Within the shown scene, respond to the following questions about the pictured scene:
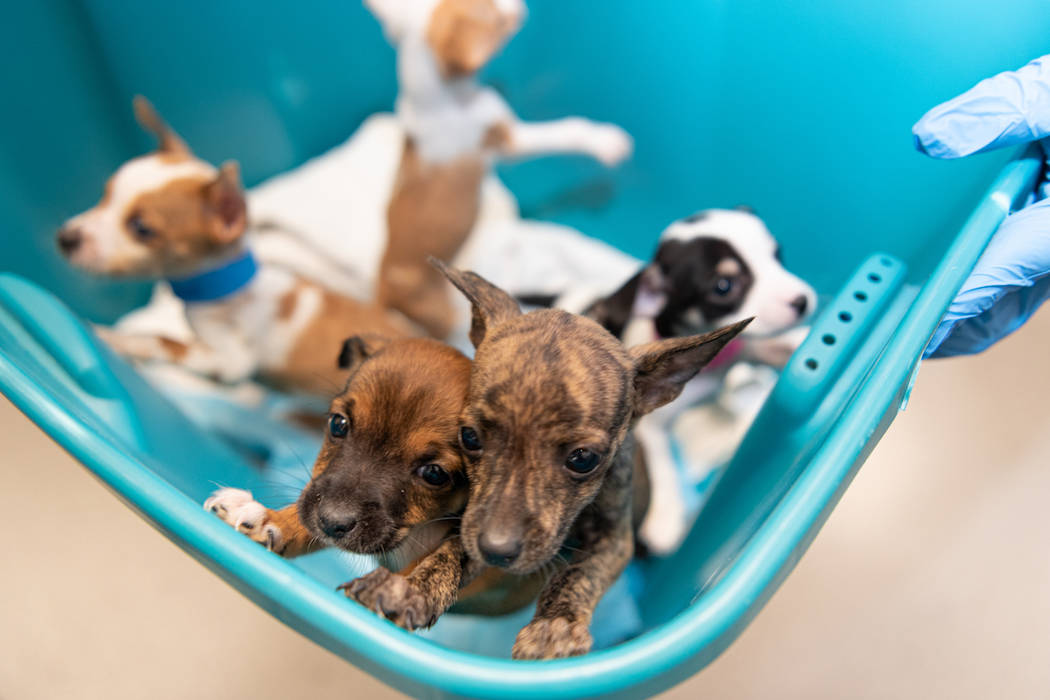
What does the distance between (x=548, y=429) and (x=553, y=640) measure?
0.36 metres

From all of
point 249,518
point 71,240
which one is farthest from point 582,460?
point 71,240

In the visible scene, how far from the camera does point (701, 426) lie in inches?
100

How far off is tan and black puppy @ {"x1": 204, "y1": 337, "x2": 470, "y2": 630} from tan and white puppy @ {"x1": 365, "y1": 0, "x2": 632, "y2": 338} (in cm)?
127

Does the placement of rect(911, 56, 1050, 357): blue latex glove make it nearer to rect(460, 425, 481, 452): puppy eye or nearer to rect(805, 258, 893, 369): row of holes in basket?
rect(805, 258, 893, 369): row of holes in basket

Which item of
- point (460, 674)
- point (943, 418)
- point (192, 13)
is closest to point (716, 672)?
point (943, 418)

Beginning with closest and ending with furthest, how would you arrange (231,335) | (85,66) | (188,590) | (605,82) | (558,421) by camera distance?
1. (558,421)
2. (188,590)
3. (231,335)
4. (85,66)
5. (605,82)

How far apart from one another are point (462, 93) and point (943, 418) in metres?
2.01

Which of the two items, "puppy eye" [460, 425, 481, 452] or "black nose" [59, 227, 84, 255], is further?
"black nose" [59, 227, 84, 255]

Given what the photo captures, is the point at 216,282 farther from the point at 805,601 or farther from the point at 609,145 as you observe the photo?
the point at 805,601

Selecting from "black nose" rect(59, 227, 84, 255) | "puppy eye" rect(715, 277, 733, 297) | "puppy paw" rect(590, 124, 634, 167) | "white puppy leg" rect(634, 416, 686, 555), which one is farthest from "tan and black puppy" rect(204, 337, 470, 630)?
"puppy paw" rect(590, 124, 634, 167)

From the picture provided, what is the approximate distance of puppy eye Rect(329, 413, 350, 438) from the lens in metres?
1.43

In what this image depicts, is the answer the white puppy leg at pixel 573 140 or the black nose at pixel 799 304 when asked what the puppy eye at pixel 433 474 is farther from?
the white puppy leg at pixel 573 140

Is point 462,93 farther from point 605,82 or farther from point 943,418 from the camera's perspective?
point 943,418

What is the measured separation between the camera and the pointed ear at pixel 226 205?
86.0 inches
